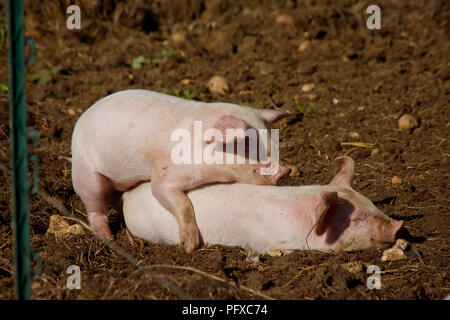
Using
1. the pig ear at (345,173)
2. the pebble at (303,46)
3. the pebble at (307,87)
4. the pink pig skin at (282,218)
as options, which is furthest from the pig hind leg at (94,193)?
the pebble at (303,46)

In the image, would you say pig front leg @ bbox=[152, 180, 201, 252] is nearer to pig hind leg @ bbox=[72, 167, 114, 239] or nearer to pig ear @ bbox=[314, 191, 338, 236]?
pig hind leg @ bbox=[72, 167, 114, 239]

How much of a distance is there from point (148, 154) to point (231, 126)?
70cm

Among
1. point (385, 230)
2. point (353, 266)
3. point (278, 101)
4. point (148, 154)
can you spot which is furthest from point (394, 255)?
point (278, 101)

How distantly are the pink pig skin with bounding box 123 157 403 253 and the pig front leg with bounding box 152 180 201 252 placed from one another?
0.34ft

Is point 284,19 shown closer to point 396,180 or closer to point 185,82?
point 185,82

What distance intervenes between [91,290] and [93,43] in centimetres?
540

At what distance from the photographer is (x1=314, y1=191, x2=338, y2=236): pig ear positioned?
12.0ft

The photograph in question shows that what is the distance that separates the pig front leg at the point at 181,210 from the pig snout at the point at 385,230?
1.14m

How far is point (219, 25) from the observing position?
811cm

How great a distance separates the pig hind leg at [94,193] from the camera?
174 inches

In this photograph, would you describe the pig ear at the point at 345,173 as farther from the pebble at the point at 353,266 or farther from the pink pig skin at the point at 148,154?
the pebble at the point at 353,266

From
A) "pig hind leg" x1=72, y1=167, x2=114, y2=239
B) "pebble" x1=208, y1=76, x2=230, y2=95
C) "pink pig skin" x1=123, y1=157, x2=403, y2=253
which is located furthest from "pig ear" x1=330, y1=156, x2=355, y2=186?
"pebble" x1=208, y1=76, x2=230, y2=95

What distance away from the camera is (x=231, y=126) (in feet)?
12.6
